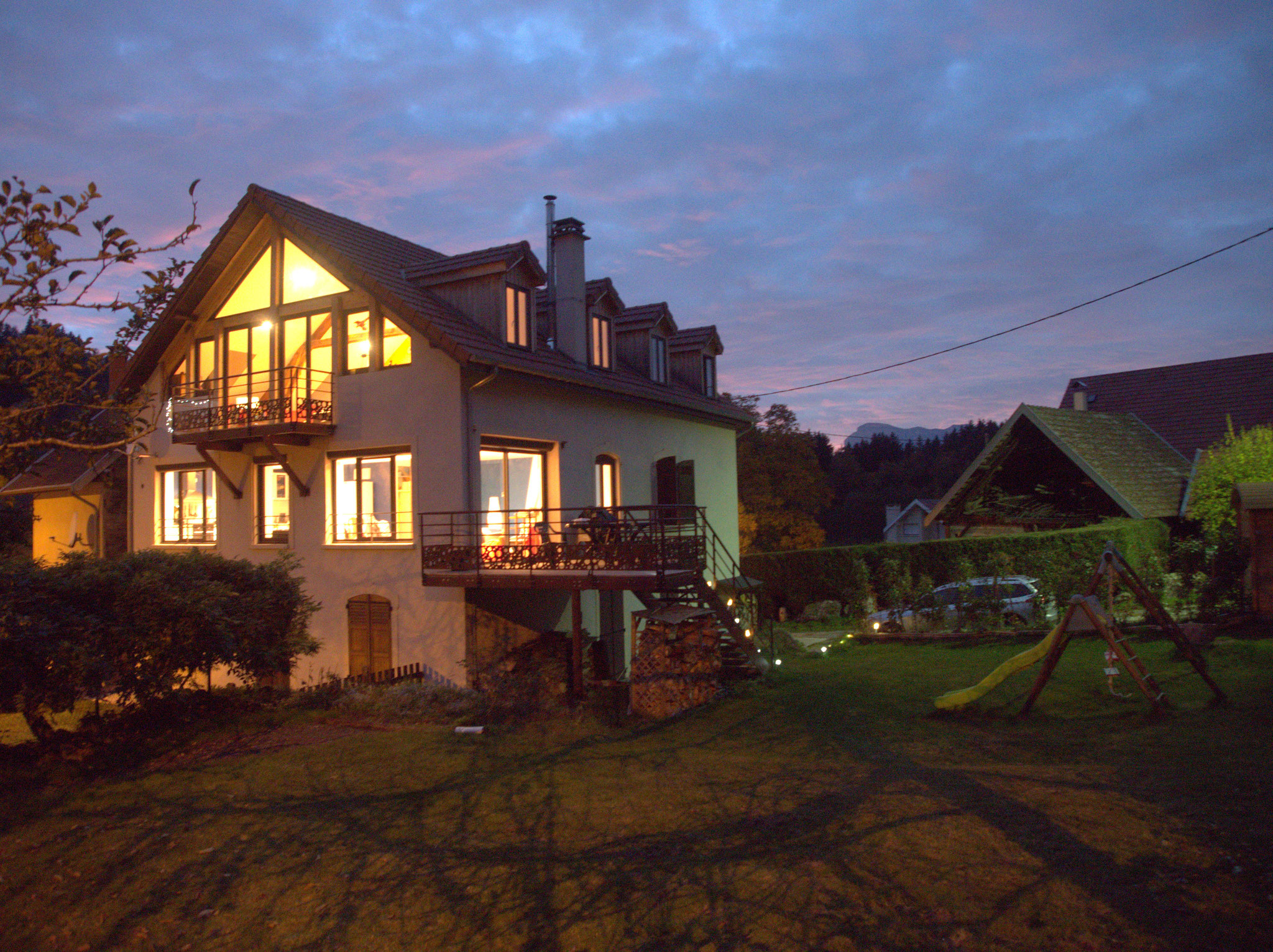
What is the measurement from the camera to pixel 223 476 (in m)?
17.9

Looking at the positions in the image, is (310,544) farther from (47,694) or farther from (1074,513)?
(1074,513)

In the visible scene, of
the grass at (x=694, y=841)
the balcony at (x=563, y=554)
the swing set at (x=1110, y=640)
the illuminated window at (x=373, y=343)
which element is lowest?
the grass at (x=694, y=841)

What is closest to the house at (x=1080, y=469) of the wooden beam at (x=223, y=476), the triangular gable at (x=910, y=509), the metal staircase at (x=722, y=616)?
the metal staircase at (x=722, y=616)

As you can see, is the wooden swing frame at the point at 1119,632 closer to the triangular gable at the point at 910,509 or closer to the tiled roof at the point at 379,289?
the tiled roof at the point at 379,289

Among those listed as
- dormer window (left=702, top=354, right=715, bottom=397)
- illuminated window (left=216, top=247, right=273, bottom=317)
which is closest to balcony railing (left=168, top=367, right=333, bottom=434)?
illuminated window (left=216, top=247, right=273, bottom=317)

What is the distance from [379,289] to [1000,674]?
12071 mm

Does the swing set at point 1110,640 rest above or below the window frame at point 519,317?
below

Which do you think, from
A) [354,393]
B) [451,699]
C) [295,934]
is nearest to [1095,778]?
[295,934]

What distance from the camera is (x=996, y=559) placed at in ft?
66.3

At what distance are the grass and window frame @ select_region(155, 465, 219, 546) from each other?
10.4 meters

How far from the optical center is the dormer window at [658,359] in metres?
22.2

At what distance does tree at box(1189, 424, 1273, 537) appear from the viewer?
18.8m

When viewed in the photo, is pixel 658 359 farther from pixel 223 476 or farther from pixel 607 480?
pixel 223 476

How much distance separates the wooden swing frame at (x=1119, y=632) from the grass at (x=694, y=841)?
28cm
